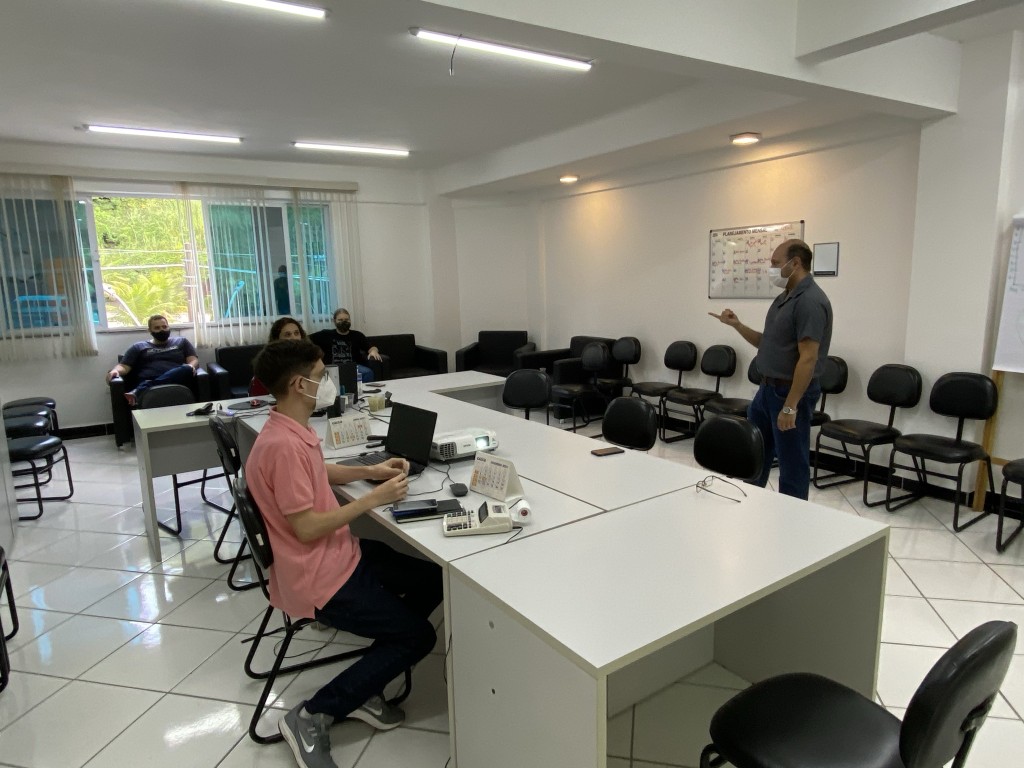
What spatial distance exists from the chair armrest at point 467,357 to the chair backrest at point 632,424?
160 inches

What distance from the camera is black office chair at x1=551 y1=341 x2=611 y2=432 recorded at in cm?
579

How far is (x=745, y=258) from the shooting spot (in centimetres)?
514

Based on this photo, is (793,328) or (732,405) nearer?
(793,328)

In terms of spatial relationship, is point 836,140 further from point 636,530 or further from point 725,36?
point 636,530

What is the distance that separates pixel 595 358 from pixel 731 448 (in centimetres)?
354

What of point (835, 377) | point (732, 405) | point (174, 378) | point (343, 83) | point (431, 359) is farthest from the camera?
point (431, 359)

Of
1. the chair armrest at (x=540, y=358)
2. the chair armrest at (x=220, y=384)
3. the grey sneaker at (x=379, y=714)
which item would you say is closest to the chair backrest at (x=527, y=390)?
the chair armrest at (x=540, y=358)

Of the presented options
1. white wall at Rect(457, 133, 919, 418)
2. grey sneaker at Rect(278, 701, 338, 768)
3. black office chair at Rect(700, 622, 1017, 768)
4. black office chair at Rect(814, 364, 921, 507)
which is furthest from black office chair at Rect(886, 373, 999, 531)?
grey sneaker at Rect(278, 701, 338, 768)

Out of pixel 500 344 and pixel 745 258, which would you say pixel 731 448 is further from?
pixel 500 344

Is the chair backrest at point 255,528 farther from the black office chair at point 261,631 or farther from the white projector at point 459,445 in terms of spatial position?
the white projector at point 459,445

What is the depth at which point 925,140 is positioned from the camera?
3.84 metres

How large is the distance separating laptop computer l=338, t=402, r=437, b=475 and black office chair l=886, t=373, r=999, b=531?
9.71 feet

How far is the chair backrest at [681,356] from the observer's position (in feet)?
18.4

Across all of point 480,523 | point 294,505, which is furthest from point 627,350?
point 294,505
